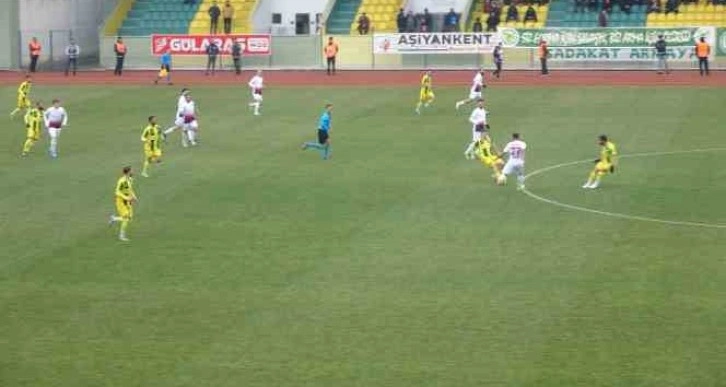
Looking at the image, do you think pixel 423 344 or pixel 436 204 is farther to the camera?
pixel 436 204

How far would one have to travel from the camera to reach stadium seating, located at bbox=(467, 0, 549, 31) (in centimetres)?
7100

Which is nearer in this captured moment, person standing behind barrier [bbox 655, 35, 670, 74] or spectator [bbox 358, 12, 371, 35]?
person standing behind barrier [bbox 655, 35, 670, 74]

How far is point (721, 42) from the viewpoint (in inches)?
2571

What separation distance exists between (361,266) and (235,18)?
49037 mm

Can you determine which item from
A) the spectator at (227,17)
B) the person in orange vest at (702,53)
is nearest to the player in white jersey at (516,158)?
the person in orange vest at (702,53)

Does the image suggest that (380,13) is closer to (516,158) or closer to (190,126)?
(190,126)

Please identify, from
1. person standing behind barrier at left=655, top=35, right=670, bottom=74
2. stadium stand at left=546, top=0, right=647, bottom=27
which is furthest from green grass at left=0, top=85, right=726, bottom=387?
stadium stand at left=546, top=0, right=647, bottom=27

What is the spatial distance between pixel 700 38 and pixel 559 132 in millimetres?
19488

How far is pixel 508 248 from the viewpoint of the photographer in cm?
2966

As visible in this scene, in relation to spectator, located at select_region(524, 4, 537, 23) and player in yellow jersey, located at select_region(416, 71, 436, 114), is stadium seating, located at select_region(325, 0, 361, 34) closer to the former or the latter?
spectator, located at select_region(524, 4, 537, 23)

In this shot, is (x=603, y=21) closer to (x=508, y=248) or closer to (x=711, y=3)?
(x=711, y=3)

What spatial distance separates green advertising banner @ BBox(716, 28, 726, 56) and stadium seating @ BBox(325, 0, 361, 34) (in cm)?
1863

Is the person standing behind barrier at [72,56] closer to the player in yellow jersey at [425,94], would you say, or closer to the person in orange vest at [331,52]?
the person in orange vest at [331,52]

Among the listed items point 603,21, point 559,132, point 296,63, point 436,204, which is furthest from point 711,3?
point 436,204
